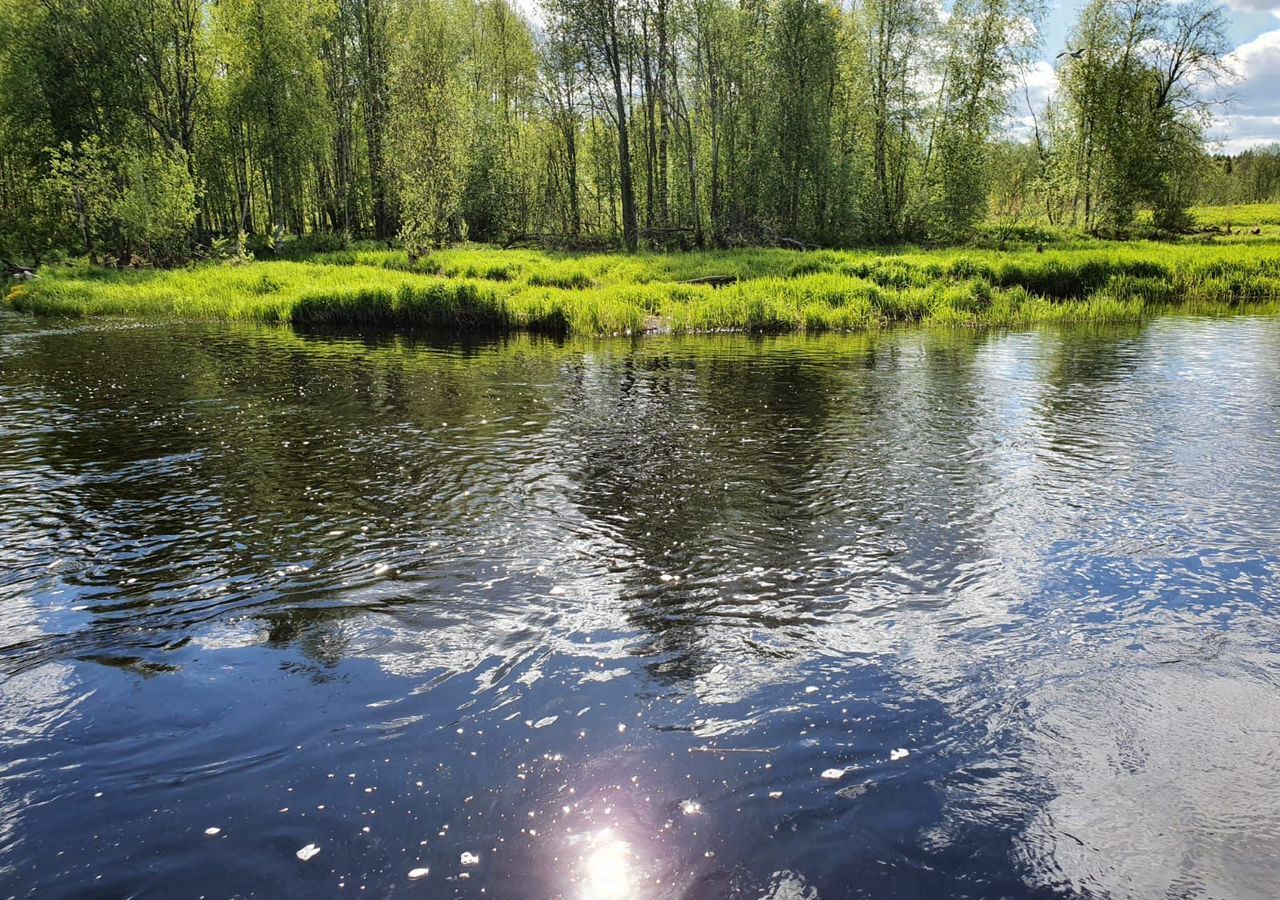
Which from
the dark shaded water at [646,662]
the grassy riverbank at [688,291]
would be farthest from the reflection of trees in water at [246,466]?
the grassy riverbank at [688,291]

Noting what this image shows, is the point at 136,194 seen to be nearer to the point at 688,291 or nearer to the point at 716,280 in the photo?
the point at 688,291

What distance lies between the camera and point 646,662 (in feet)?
15.8

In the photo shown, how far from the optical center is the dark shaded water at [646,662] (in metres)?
3.30

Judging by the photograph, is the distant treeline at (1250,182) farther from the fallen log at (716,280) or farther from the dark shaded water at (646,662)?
the dark shaded water at (646,662)

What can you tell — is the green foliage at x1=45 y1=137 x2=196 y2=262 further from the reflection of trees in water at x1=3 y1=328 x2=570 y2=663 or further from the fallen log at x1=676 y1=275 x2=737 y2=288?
the fallen log at x1=676 y1=275 x2=737 y2=288

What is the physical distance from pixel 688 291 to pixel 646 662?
70.7 ft

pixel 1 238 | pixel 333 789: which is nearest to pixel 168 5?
pixel 1 238

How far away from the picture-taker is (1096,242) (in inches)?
1567

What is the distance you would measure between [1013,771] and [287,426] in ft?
34.5

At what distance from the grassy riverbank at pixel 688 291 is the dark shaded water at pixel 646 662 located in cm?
1292

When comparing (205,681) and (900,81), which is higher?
(900,81)

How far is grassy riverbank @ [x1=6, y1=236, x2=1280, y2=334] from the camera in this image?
22.9 meters

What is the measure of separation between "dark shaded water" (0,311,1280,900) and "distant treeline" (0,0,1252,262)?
2719 cm

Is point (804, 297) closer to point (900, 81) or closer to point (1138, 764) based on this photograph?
point (1138, 764)
